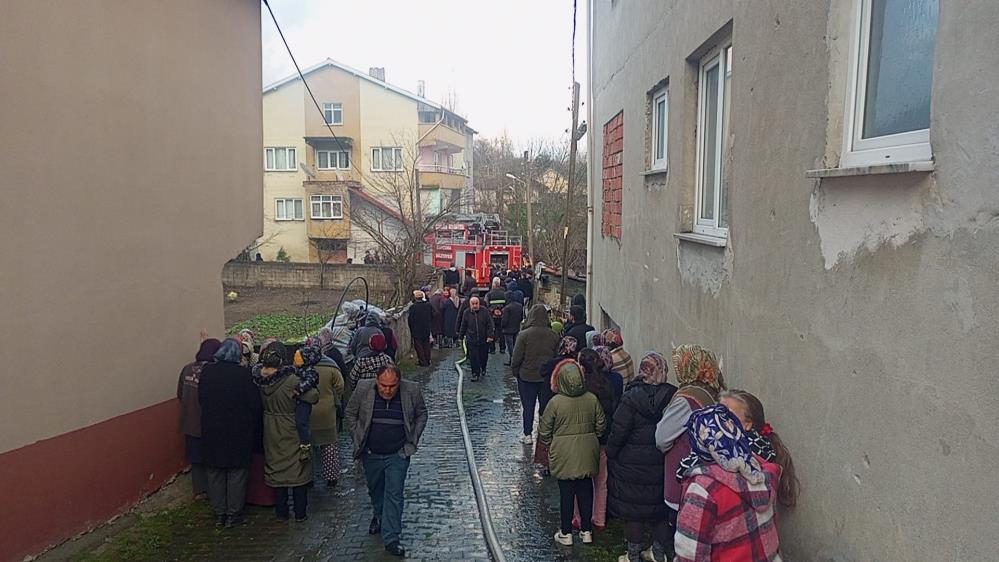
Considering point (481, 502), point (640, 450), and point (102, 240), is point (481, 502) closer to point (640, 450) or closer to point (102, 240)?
point (640, 450)

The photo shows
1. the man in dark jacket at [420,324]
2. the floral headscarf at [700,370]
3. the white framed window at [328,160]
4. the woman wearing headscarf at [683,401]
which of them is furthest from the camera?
the white framed window at [328,160]

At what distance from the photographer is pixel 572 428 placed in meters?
5.57

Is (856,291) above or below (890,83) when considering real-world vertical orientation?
below

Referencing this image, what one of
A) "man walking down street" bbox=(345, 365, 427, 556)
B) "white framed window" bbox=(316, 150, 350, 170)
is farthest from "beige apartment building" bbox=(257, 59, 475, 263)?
"man walking down street" bbox=(345, 365, 427, 556)

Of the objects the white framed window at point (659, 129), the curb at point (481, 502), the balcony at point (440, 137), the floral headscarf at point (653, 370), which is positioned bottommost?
the curb at point (481, 502)

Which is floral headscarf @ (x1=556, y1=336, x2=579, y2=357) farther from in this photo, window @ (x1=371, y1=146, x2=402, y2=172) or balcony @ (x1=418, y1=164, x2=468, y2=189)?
balcony @ (x1=418, y1=164, x2=468, y2=189)

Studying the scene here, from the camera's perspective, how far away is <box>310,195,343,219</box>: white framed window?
42.5 meters

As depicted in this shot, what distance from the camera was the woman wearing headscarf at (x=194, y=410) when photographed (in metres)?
6.59

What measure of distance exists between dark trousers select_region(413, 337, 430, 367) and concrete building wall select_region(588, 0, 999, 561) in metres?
9.54

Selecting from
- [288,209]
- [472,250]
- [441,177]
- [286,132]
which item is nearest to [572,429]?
[472,250]

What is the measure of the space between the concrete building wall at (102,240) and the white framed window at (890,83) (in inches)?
214

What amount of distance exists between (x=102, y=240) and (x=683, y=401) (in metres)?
4.94

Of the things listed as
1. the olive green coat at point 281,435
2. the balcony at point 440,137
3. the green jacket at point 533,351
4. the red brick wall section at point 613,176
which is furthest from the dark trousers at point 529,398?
the balcony at point 440,137

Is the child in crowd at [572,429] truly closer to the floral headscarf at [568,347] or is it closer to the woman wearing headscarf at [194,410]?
the floral headscarf at [568,347]
